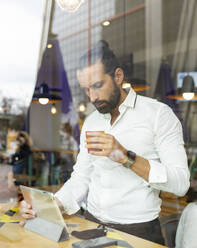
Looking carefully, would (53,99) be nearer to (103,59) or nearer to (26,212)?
(103,59)

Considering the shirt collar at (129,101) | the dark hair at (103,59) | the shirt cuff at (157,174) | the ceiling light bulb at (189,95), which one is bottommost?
the shirt cuff at (157,174)

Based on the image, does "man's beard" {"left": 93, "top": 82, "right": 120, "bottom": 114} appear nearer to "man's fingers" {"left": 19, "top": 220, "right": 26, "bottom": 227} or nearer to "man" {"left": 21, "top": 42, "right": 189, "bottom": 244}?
"man" {"left": 21, "top": 42, "right": 189, "bottom": 244}

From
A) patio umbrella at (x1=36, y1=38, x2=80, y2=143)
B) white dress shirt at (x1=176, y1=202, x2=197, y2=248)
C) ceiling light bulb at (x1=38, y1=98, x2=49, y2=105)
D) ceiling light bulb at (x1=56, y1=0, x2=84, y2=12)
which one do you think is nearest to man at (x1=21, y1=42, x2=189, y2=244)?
white dress shirt at (x1=176, y1=202, x2=197, y2=248)

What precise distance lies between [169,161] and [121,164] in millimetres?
223

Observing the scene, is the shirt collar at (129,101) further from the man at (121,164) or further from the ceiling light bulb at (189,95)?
the ceiling light bulb at (189,95)

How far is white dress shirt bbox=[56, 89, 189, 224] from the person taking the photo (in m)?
1.46

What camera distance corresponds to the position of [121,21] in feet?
11.0

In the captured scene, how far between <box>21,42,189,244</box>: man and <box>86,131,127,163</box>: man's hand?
0.03 metres

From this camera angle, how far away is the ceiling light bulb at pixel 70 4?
269cm

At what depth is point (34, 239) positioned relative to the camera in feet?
4.35

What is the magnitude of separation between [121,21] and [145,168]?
236 cm

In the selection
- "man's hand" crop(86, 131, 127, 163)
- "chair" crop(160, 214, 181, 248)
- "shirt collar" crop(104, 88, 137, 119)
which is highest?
"shirt collar" crop(104, 88, 137, 119)

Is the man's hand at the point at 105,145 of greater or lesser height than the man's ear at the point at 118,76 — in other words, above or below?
below

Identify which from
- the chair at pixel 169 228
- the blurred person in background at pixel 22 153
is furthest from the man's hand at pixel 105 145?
the blurred person in background at pixel 22 153
